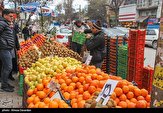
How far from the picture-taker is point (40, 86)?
16.3ft

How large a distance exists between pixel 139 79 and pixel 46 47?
281 centimetres

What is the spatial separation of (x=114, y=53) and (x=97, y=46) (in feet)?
5.97

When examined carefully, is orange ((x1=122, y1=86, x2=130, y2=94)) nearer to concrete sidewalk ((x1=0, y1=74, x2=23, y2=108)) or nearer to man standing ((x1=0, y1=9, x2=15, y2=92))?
concrete sidewalk ((x1=0, y1=74, x2=23, y2=108))

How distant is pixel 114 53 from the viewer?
9.38m

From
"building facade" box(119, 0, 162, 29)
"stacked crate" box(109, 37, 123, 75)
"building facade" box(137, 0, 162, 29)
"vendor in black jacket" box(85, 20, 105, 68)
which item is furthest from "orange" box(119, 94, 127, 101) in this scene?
"building facade" box(119, 0, 162, 29)

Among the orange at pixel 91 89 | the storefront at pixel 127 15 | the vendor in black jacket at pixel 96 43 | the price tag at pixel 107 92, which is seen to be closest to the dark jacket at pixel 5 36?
the vendor in black jacket at pixel 96 43

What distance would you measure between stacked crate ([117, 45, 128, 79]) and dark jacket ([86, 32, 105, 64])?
2.75 feet

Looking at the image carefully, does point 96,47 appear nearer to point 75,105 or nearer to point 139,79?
point 139,79

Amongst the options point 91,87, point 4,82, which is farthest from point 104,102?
point 4,82

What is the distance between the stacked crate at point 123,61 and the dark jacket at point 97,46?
→ 0.84 meters

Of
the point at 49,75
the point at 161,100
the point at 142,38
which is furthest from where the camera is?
the point at 142,38

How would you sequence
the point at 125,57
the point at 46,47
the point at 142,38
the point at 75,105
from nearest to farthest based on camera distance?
the point at 75,105 → the point at 142,38 → the point at 125,57 → the point at 46,47

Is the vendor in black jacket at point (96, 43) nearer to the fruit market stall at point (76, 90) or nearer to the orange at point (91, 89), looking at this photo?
the fruit market stall at point (76, 90)

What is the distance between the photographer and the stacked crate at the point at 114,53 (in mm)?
9289
